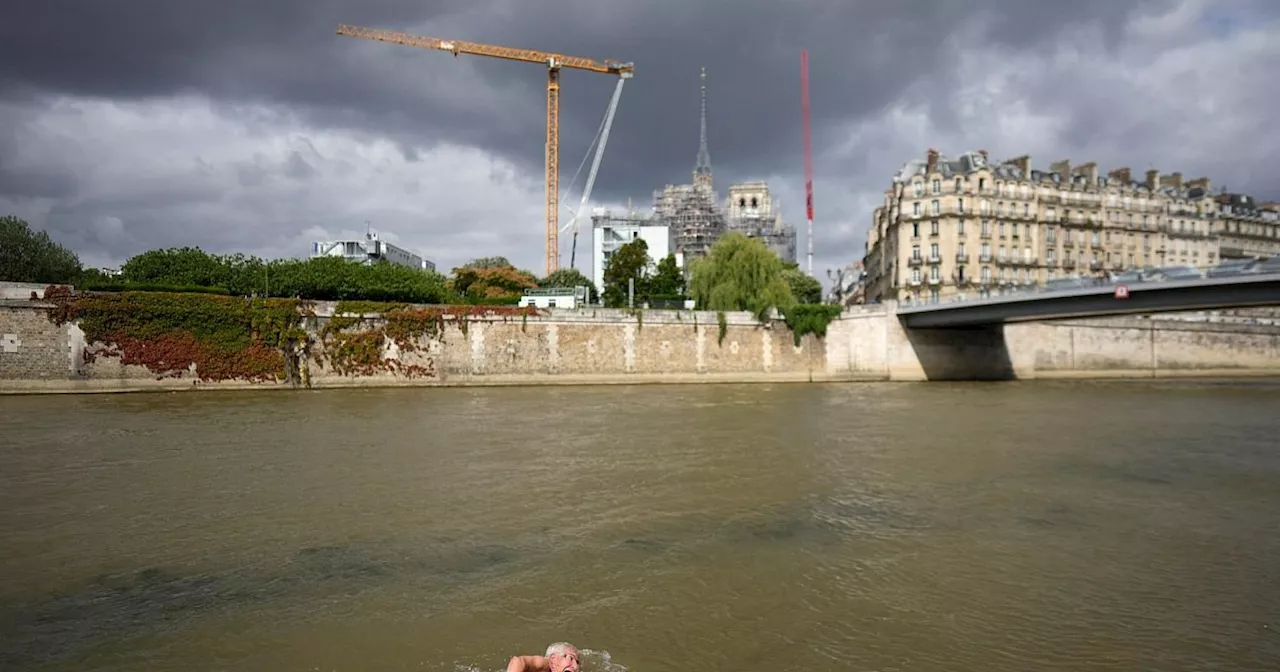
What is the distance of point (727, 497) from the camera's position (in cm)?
1277

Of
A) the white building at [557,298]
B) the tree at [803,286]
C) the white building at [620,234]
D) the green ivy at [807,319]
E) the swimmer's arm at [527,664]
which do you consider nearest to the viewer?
the swimmer's arm at [527,664]

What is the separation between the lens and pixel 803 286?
7988 centimetres

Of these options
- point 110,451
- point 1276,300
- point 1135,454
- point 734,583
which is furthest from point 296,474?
point 1276,300

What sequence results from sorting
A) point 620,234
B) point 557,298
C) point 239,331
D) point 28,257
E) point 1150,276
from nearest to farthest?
point 1150,276 → point 239,331 → point 28,257 → point 557,298 → point 620,234

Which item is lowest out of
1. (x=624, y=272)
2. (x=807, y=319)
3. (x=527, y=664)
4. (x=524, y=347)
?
(x=527, y=664)

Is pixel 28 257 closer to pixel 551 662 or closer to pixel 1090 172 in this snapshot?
pixel 551 662

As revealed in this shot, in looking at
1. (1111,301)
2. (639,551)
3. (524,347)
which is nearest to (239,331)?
(524,347)

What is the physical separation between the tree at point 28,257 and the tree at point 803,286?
5996cm

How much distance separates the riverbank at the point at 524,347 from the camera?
3344cm

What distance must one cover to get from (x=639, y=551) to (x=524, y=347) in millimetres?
32666

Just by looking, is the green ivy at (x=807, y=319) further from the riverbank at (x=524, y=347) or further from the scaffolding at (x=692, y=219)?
the scaffolding at (x=692, y=219)

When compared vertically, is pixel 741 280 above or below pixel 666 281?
below

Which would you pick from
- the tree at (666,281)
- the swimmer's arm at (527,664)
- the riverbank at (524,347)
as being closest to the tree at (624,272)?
the tree at (666,281)

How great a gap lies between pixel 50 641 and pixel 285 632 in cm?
207
